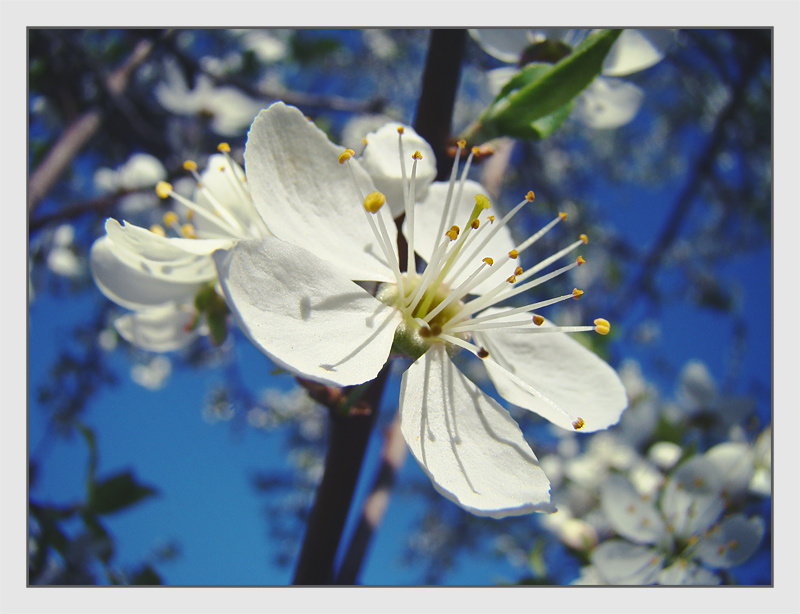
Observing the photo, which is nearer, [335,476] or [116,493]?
[335,476]

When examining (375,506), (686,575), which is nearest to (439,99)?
(375,506)

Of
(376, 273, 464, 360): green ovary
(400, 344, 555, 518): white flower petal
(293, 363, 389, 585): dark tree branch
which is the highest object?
(376, 273, 464, 360): green ovary

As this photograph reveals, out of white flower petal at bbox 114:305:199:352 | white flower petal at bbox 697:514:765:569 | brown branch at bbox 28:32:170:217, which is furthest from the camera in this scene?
brown branch at bbox 28:32:170:217

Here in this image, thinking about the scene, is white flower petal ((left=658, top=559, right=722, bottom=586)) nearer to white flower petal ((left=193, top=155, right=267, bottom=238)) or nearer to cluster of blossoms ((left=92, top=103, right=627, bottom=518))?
cluster of blossoms ((left=92, top=103, right=627, bottom=518))

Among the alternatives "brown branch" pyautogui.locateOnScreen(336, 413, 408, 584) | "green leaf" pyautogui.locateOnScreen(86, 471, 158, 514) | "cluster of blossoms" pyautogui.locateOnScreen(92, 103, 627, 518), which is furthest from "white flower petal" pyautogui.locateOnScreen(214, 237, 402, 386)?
"green leaf" pyautogui.locateOnScreen(86, 471, 158, 514)

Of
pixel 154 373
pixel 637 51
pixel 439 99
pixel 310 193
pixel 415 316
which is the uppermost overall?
pixel 637 51

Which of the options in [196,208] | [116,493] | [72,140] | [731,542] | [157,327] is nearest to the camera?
[196,208]

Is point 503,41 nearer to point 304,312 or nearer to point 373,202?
point 373,202
